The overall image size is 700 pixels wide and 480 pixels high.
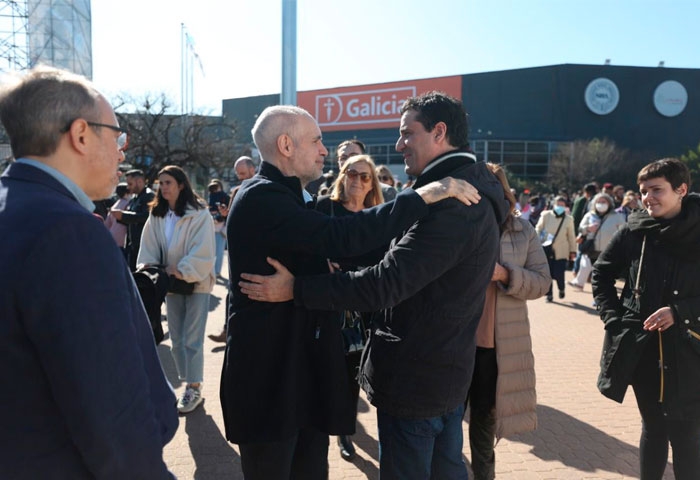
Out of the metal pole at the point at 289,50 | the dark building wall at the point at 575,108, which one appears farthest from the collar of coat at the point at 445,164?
the dark building wall at the point at 575,108

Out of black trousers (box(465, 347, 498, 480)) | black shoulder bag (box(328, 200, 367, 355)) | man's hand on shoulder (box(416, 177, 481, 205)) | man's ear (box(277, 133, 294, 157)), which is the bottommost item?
black trousers (box(465, 347, 498, 480))

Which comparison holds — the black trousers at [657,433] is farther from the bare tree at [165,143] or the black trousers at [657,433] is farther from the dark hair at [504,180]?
the bare tree at [165,143]

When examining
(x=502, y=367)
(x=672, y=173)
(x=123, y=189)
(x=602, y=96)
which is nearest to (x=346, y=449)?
(x=502, y=367)

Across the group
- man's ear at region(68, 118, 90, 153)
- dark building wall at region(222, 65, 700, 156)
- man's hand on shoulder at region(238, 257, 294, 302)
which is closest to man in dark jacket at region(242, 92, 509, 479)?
man's hand on shoulder at region(238, 257, 294, 302)

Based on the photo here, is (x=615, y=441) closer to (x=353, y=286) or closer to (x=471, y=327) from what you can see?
(x=471, y=327)

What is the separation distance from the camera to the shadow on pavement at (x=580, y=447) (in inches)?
150

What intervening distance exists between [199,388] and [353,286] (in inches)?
126

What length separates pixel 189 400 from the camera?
184 inches

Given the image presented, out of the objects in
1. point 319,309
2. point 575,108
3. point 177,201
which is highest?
point 575,108

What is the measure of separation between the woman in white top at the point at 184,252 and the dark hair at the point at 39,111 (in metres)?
3.24

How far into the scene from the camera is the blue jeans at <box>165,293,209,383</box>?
473cm

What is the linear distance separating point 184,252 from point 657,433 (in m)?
3.71

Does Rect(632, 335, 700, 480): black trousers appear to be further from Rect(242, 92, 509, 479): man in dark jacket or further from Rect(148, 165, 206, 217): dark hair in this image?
Rect(148, 165, 206, 217): dark hair

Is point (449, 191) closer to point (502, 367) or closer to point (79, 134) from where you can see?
point (79, 134)
